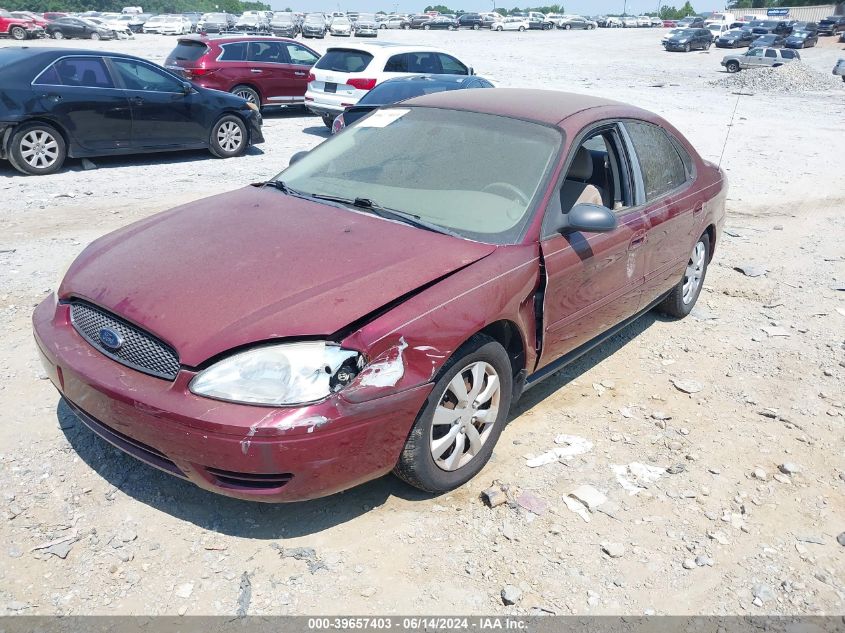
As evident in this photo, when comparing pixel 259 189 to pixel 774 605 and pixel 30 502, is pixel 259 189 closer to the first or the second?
pixel 30 502

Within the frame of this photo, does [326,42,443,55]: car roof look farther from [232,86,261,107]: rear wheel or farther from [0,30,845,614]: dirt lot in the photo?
[0,30,845,614]: dirt lot

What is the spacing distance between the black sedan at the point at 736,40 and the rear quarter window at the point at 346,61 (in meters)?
46.3

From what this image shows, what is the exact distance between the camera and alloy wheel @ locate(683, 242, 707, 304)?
546 cm

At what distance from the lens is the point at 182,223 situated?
145 inches

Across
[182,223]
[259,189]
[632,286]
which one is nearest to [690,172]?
[632,286]

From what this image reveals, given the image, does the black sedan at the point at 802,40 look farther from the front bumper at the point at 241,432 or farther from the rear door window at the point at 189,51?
the front bumper at the point at 241,432

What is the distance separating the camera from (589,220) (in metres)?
3.57

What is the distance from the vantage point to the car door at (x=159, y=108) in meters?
9.98

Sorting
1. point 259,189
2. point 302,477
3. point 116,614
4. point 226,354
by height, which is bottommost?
point 116,614

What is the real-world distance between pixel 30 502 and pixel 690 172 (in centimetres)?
444

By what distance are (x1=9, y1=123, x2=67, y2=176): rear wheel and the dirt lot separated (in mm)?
3985

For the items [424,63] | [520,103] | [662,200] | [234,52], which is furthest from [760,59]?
[520,103]

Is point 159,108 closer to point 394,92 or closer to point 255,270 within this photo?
point 394,92

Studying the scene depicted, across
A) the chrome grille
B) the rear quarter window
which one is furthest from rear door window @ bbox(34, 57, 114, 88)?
the chrome grille
